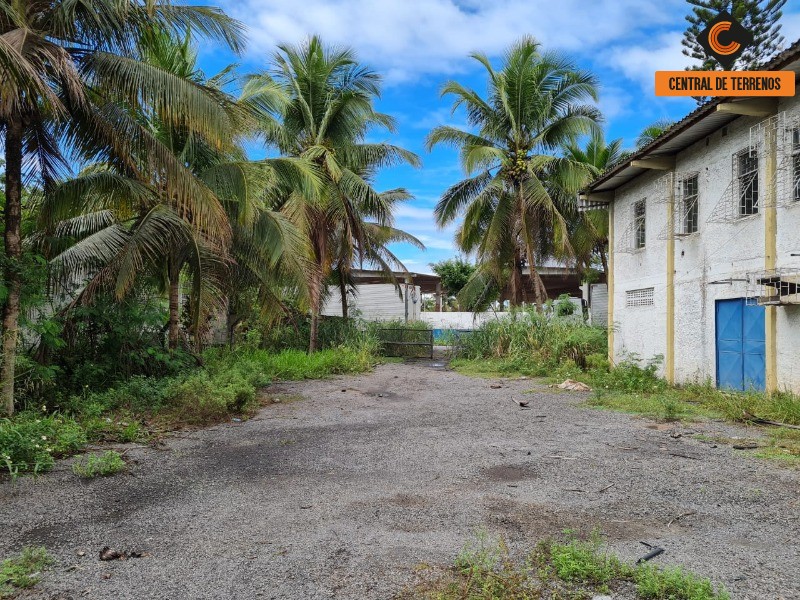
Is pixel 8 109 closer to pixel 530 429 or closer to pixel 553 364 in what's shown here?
pixel 530 429

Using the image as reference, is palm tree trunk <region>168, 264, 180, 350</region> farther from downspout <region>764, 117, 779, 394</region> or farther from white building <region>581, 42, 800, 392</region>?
downspout <region>764, 117, 779, 394</region>

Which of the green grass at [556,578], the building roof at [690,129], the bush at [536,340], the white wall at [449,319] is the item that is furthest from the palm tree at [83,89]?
the white wall at [449,319]

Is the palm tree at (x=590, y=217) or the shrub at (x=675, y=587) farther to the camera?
the palm tree at (x=590, y=217)

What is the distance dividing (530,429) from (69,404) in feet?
21.8

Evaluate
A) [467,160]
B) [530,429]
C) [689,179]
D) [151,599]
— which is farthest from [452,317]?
[151,599]

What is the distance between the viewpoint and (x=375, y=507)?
172 inches

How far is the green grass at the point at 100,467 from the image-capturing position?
523cm

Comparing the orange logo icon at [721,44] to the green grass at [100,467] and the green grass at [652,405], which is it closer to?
the green grass at [652,405]

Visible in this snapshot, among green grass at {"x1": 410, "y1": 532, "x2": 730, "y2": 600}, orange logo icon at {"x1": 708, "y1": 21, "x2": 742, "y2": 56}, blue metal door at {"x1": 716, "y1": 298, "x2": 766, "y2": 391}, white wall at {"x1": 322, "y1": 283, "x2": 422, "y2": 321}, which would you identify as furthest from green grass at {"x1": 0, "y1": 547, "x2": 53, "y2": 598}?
white wall at {"x1": 322, "y1": 283, "x2": 422, "y2": 321}

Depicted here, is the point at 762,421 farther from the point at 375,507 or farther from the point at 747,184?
Answer: the point at 375,507

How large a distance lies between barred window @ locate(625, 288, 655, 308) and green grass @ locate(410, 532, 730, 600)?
10.4 meters

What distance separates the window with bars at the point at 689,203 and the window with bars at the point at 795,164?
248cm

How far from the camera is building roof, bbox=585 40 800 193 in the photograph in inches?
306

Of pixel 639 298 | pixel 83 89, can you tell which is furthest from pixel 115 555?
pixel 639 298
